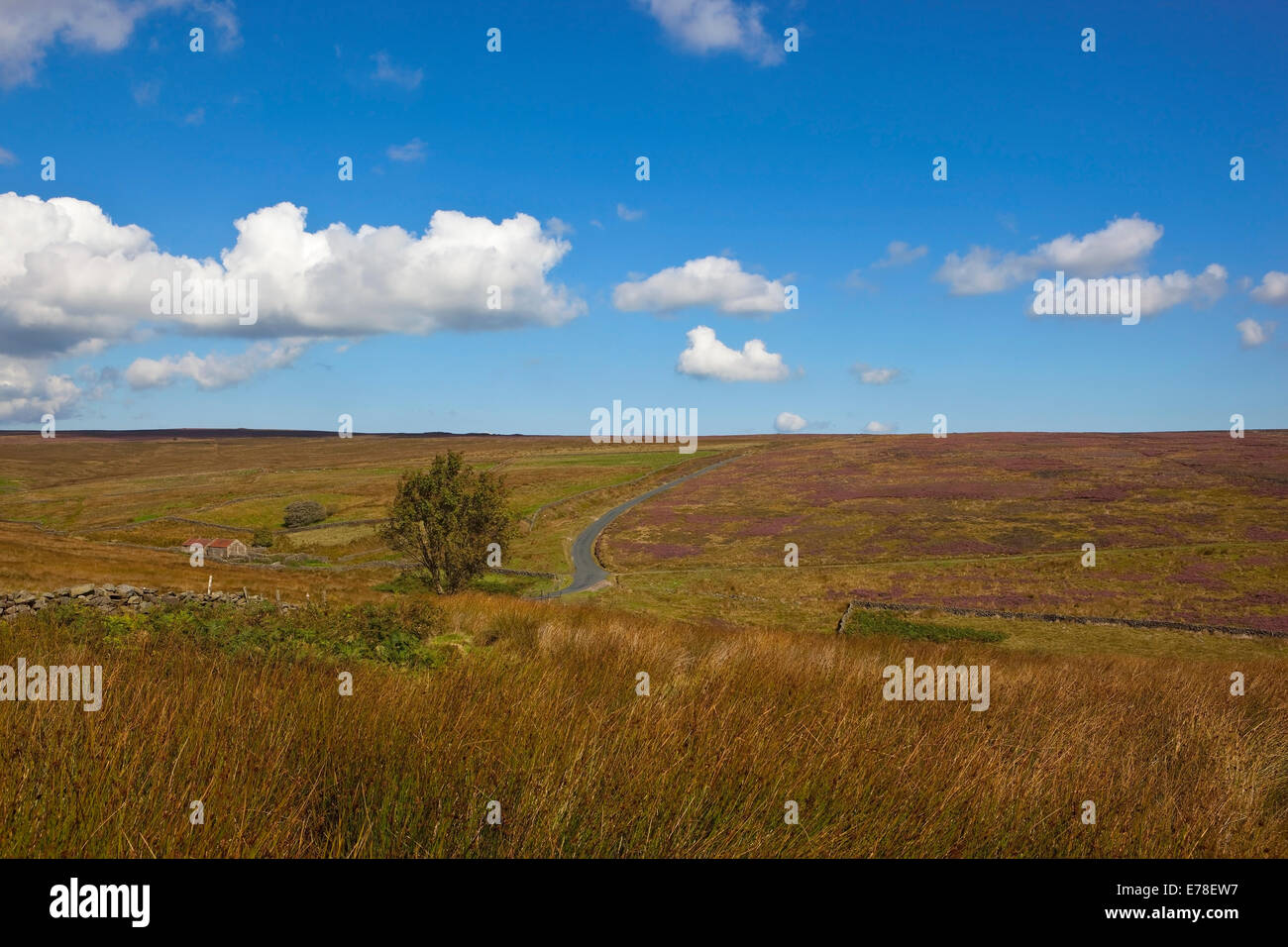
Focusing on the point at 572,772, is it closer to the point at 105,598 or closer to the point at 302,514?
the point at 105,598

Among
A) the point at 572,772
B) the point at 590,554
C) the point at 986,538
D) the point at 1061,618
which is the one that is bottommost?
the point at 1061,618

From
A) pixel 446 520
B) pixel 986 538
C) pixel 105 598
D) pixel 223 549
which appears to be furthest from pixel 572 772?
pixel 223 549

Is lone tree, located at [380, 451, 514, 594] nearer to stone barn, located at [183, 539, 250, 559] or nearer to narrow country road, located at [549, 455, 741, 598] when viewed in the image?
narrow country road, located at [549, 455, 741, 598]

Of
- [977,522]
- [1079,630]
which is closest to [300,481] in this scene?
[977,522]

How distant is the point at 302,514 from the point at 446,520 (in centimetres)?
5473

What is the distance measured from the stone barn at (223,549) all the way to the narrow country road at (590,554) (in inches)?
1256

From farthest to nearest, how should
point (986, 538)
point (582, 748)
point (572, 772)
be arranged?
1. point (986, 538)
2. point (582, 748)
3. point (572, 772)

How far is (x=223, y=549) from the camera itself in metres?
68.7

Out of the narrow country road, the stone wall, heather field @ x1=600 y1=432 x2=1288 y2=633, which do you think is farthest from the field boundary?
the stone wall

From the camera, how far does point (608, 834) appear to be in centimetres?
311

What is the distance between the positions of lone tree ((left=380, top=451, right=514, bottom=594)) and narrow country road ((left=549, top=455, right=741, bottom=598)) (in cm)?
674

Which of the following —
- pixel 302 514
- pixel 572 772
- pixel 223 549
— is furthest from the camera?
pixel 302 514
